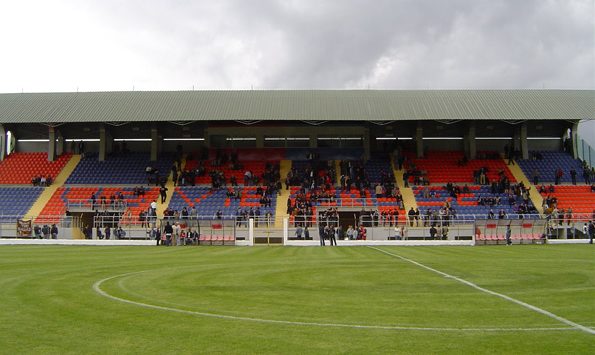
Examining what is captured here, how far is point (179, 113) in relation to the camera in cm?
5750

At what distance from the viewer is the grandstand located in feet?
169

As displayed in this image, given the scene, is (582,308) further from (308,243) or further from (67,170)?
(67,170)

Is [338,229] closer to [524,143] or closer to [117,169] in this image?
[117,169]

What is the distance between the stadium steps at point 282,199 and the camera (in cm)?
4842

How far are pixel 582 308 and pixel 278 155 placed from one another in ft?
170

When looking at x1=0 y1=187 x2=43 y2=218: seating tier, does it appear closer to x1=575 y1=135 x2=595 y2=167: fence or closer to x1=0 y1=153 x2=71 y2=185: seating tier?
x1=0 y1=153 x2=71 y2=185: seating tier

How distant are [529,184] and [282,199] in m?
24.2

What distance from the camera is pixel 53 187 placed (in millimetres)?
57125

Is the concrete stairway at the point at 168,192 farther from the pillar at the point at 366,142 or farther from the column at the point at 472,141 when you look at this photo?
the column at the point at 472,141

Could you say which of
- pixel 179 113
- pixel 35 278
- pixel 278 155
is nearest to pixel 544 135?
pixel 278 155

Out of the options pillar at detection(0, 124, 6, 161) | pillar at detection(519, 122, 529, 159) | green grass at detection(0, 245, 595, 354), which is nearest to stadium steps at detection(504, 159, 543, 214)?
pillar at detection(519, 122, 529, 159)

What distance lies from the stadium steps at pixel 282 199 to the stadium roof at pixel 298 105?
6.22 metres

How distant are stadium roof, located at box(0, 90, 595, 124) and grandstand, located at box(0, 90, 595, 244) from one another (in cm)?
20

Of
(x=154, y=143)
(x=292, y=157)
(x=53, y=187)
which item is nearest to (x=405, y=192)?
(x=292, y=157)
